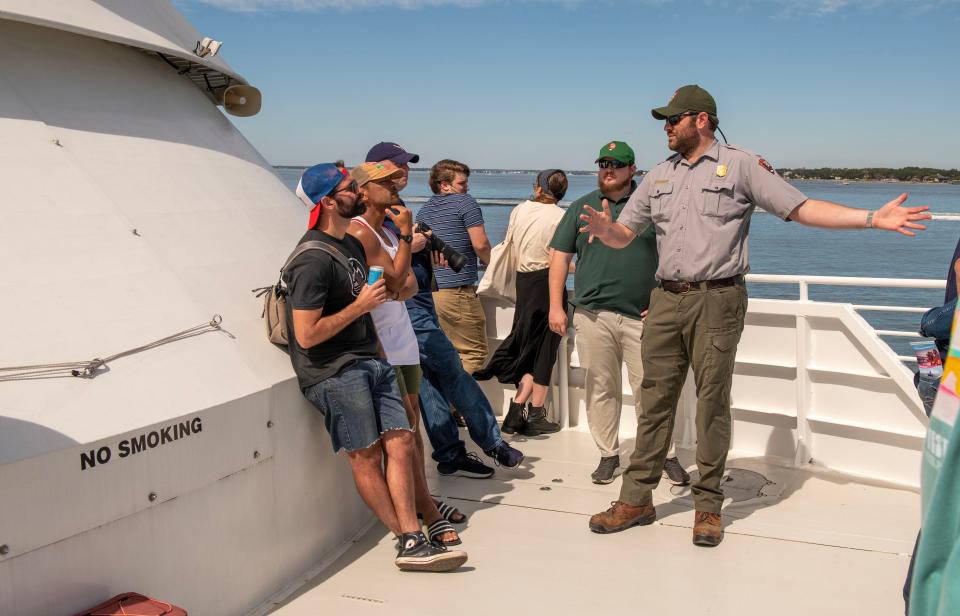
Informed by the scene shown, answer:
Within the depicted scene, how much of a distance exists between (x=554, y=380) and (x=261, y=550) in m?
3.05

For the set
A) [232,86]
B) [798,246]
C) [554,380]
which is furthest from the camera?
[798,246]

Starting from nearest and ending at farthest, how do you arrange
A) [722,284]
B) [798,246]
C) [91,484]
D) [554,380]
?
[91,484] → [722,284] → [554,380] → [798,246]

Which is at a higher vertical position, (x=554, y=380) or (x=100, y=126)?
(x=100, y=126)

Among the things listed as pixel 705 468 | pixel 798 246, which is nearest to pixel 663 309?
pixel 705 468

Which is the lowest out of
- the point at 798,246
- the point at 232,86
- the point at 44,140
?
the point at 798,246

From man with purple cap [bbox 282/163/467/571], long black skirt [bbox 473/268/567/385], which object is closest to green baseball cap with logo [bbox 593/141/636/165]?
long black skirt [bbox 473/268/567/385]

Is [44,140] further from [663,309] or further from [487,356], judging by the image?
[487,356]

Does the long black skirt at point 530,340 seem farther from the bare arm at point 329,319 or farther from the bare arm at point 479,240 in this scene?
the bare arm at point 329,319

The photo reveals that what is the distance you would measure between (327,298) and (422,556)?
45.7 inches

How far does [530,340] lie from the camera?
5.84 m

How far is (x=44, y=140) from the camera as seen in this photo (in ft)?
11.2

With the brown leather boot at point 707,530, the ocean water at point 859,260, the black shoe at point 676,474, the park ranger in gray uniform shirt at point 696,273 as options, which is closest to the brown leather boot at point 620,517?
the park ranger in gray uniform shirt at point 696,273

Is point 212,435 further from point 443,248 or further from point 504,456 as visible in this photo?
point 504,456

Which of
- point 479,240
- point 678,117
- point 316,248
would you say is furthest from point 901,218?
point 479,240
